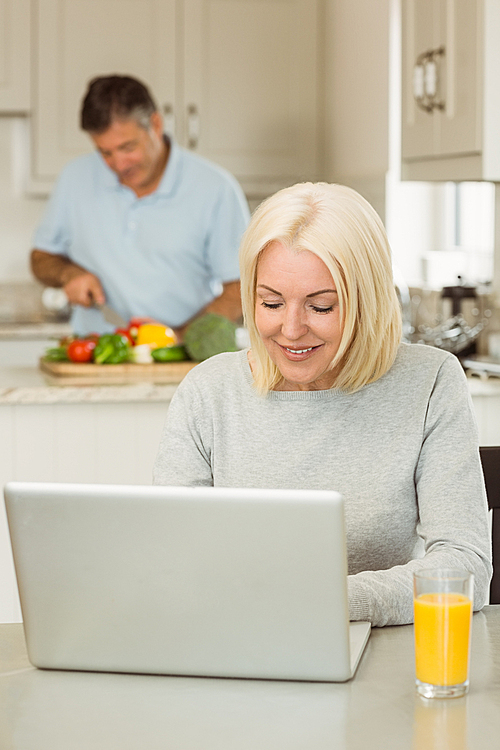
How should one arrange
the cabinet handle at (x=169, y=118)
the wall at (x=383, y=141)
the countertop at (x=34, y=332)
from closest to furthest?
1. the wall at (x=383, y=141)
2. the countertop at (x=34, y=332)
3. the cabinet handle at (x=169, y=118)

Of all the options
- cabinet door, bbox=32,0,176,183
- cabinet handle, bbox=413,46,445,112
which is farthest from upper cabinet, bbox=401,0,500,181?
cabinet door, bbox=32,0,176,183

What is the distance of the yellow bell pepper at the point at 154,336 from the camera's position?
2.64 metres

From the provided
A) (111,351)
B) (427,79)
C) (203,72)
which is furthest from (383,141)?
(111,351)

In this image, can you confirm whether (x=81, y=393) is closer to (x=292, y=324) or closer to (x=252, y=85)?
(x=292, y=324)

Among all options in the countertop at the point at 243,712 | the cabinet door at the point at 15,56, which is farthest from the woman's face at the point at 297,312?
the cabinet door at the point at 15,56

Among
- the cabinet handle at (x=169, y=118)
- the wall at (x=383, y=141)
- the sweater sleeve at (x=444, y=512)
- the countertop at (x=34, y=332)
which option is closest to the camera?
the sweater sleeve at (x=444, y=512)

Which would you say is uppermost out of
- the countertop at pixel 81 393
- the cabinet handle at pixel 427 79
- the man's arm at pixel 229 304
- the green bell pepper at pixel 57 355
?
the cabinet handle at pixel 427 79

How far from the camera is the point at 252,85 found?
166 inches

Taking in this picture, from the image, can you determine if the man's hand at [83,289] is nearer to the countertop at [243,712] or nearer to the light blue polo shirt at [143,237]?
the light blue polo shirt at [143,237]

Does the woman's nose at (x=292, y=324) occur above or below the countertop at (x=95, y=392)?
above

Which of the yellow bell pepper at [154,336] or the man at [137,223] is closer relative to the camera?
the yellow bell pepper at [154,336]

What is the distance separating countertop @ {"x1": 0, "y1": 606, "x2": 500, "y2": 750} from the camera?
0.79 metres

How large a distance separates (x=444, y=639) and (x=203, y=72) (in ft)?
11.9

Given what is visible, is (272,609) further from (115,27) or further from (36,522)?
(115,27)
